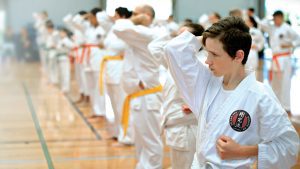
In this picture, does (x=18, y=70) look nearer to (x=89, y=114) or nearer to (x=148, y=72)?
(x=89, y=114)

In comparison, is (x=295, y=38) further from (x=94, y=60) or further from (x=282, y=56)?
(x=94, y=60)

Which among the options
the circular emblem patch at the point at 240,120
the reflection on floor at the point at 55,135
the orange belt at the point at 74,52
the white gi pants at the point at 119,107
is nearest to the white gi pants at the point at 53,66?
the orange belt at the point at 74,52

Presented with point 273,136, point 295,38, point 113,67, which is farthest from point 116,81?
point 273,136

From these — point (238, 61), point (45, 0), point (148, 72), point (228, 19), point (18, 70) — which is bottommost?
point (18, 70)

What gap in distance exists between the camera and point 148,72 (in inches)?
199

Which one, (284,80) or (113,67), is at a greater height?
(113,67)

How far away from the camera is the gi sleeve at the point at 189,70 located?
2.66 metres

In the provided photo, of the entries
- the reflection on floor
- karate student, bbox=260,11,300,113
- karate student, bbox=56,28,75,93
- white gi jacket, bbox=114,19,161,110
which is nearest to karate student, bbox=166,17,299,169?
white gi jacket, bbox=114,19,161,110

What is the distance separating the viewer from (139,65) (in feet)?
16.7

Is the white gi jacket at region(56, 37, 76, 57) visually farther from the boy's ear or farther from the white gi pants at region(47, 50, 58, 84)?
the boy's ear

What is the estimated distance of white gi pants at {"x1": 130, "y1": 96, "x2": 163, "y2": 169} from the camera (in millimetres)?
5016

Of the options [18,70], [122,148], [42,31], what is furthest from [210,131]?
[18,70]

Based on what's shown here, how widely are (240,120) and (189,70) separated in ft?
1.27

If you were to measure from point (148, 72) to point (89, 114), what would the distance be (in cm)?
439
